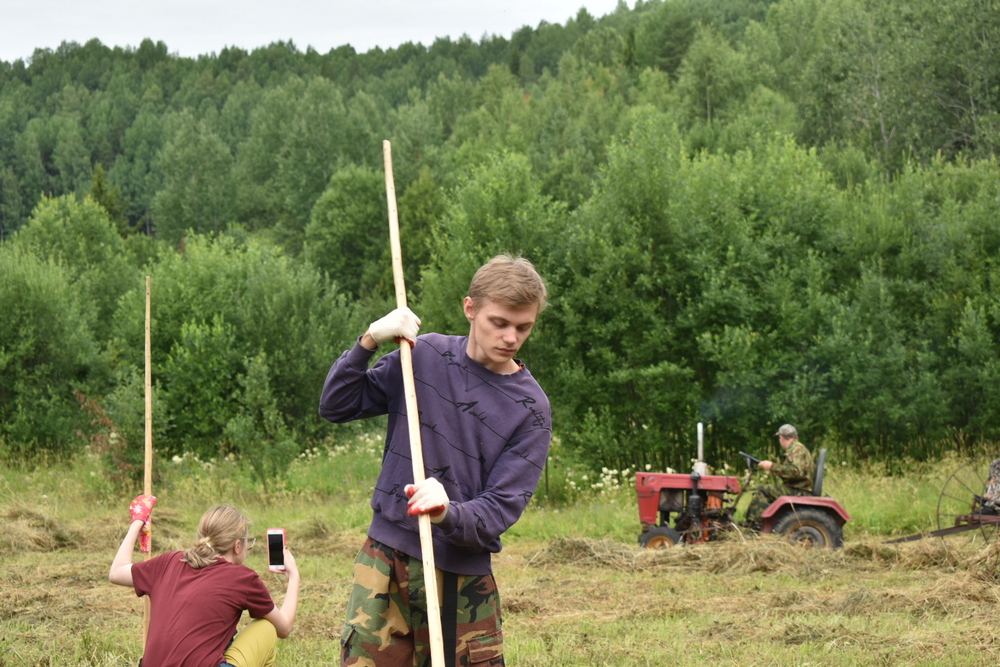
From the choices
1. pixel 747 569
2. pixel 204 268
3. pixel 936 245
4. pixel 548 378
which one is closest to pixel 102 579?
pixel 747 569

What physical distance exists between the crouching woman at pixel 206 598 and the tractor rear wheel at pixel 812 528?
23.6ft

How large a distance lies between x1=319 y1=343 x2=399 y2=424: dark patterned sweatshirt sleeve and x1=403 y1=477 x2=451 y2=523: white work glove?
361 mm

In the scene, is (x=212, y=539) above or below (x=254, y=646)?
above

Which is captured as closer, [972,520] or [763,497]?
[972,520]

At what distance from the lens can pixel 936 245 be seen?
715 inches

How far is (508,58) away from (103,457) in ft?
263

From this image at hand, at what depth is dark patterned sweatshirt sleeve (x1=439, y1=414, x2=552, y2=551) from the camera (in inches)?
95.7

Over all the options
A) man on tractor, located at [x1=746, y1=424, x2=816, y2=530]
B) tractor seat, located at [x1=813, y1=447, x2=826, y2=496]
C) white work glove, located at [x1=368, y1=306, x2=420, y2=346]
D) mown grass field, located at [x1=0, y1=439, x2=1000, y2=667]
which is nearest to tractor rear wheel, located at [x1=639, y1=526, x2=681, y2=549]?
mown grass field, located at [x1=0, y1=439, x2=1000, y2=667]

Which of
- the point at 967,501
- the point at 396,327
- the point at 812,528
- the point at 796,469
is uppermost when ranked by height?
the point at 396,327

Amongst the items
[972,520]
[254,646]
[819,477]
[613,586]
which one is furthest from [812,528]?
[254,646]

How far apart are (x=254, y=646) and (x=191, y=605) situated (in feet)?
1.34

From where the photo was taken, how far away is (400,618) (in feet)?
8.48

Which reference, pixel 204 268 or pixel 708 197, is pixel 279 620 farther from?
pixel 204 268

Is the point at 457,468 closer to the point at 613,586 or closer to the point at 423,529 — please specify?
the point at 423,529
